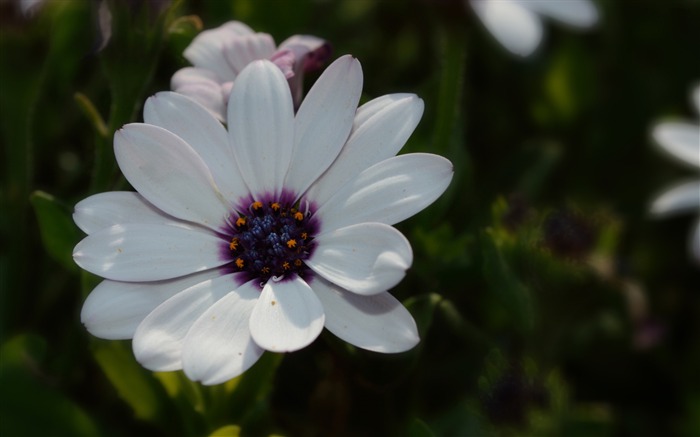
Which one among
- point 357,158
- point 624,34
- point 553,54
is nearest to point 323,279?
point 357,158

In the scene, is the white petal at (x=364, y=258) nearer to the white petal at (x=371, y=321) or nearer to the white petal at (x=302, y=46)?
the white petal at (x=371, y=321)

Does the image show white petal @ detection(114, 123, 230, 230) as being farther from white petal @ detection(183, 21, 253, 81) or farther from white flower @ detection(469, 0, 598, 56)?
white flower @ detection(469, 0, 598, 56)

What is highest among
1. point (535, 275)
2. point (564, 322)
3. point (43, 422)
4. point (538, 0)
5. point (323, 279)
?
point (538, 0)

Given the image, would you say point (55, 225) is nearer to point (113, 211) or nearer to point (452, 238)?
point (113, 211)

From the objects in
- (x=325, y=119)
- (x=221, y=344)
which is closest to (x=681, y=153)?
(x=325, y=119)

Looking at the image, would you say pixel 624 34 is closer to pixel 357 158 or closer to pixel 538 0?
pixel 538 0

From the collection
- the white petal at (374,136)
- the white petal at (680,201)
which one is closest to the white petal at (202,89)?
the white petal at (374,136)
